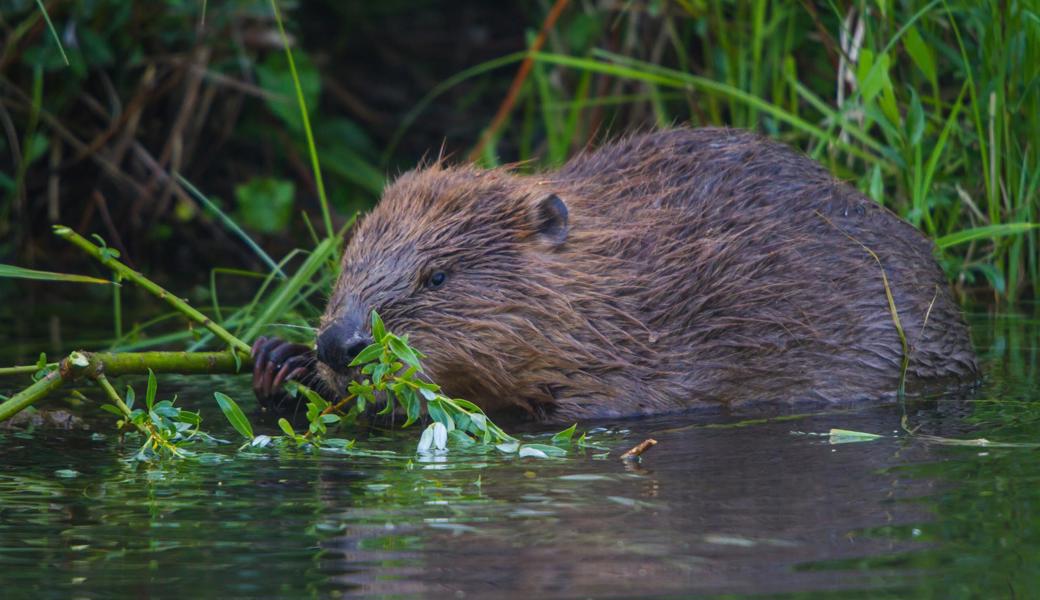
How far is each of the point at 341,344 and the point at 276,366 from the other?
46cm

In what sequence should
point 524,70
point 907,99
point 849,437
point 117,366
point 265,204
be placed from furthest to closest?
point 265,204 → point 524,70 → point 907,99 → point 117,366 → point 849,437

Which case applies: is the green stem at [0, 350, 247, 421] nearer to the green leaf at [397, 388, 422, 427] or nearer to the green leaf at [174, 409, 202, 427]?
the green leaf at [174, 409, 202, 427]

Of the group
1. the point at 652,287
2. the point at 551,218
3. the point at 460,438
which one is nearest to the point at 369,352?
the point at 460,438

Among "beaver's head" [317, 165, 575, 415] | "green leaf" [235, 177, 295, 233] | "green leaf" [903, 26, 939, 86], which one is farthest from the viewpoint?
"green leaf" [235, 177, 295, 233]

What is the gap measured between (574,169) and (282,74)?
2.68 metres

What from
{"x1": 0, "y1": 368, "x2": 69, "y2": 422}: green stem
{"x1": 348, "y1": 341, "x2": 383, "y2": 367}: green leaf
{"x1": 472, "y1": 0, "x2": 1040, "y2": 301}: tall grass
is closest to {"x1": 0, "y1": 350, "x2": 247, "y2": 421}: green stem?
{"x1": 0, "y1": 368, "x2": 69, "y2": 422}: green stem

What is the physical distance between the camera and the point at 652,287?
13.9 ft

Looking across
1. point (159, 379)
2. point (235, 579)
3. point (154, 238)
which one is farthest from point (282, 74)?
point (235, 579)

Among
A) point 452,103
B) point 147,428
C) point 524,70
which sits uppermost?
point 452,103

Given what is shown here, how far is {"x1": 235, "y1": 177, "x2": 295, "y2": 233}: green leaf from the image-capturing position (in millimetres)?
6797

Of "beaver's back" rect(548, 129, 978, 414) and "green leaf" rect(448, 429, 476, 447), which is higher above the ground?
"beaver's back" rect(548, 129, 978, 414)

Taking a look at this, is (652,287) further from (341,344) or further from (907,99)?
(907,99)

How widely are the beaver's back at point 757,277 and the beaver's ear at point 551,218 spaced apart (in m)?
0.05

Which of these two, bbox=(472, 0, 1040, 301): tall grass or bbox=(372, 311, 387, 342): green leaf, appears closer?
bbox=(372, 311, 387, 342): green leaf
